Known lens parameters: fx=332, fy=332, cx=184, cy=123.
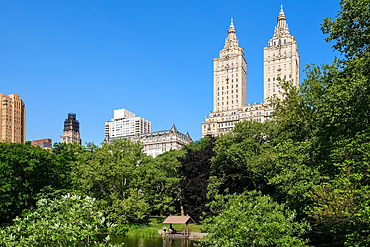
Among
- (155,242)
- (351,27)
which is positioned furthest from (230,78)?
(351,27)

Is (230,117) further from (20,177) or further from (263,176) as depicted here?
(20,177)

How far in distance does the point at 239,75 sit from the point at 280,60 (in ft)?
59.5

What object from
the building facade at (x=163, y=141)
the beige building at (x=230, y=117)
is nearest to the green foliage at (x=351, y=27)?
the beige building at (x=230, y=117)

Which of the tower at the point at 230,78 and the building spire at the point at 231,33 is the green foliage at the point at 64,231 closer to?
the tower at the point at 230,78

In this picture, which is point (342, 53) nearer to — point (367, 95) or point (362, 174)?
point (367, 95)

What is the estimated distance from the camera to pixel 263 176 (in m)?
38.3

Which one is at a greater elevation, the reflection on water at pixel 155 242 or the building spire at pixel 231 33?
the building spire at pixel 231 33

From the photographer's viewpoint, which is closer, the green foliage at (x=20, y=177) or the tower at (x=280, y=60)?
the green foliage at (x=20, y=177)

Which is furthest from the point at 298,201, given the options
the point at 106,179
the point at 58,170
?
the point at 58,170

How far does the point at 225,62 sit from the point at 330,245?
422 feet

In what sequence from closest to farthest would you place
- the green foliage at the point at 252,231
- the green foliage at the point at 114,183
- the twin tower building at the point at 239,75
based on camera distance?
the green foliage at the point at 252,231 < the green foliage at the point at 114,183 < the twin tower building at the point at 239,75

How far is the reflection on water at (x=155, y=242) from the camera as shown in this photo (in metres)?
37.0

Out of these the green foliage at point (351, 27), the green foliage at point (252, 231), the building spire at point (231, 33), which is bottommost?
the green foliage at point (252, 231)

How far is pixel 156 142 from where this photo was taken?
5827 inches
